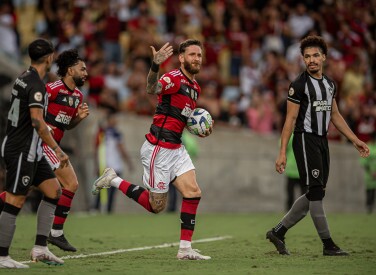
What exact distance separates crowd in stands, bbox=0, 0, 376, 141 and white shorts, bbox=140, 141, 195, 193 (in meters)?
11.1

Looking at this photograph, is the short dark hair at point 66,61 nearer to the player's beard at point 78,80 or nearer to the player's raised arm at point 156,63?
the player's beard at point 78,80

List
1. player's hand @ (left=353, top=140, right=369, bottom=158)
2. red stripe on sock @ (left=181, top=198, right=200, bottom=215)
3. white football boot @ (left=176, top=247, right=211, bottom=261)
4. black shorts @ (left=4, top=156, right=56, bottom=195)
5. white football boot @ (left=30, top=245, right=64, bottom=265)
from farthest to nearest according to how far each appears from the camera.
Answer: player's hand @ (left=353, top=140, right=369, bottom=158), red stripe on sock @ (left=181, top=198, right=200, bottom=215), white football boot @ (left=176, top=247, right=211, bottom=261), white football boot @ (left=30, top=245, right=64, bottom=265), black shorts @ (left=4, top=156, right=56, bottom=195)

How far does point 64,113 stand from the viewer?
35.9ft

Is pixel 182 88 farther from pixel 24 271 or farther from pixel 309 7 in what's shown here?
pixel 309 7

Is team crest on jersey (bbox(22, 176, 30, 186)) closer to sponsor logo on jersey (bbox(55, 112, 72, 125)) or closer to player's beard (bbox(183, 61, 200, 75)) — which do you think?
sponsor logo on jersey (bbox(55, 112, 72, 125))

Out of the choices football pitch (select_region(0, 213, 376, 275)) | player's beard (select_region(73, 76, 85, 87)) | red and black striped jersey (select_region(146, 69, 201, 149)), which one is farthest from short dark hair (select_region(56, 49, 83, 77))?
football pitch (select_region(0, 213, 376, 275))

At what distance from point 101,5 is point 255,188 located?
22.2ft

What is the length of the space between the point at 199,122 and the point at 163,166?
669 millimetres

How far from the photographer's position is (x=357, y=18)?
24797mm

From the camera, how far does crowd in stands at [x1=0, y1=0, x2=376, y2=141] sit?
22.2 m

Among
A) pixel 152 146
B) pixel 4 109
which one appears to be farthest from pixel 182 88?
pixel 4 109

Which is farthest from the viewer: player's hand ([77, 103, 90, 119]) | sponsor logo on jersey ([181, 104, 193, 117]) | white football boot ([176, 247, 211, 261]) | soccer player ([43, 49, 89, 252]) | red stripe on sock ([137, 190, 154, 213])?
soccer player ([43, 49, 89, 252])

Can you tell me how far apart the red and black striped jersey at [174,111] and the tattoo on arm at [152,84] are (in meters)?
0.25

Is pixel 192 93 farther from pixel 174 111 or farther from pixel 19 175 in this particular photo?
pixel 19 175
